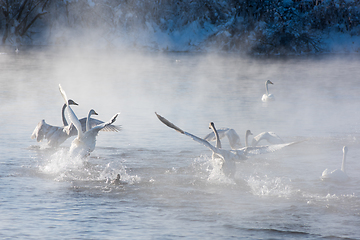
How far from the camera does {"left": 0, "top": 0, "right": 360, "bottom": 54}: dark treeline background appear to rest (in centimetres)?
6412

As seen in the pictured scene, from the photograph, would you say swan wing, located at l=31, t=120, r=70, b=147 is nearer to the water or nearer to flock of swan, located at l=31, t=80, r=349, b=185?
flock of swan, located at l=31, t=80, r=349, b=185

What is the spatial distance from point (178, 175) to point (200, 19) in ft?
182

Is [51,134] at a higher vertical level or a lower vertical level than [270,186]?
higher

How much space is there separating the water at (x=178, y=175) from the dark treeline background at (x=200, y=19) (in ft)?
122

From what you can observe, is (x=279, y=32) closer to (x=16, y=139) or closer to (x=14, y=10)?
(x=14, y=10)

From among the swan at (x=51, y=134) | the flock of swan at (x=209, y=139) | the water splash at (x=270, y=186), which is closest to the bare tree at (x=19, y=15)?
the swan at (x=51, y=134)

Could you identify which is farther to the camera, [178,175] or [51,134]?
[51,134]

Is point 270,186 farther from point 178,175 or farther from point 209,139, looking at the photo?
point 209,139

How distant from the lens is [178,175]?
471 inches

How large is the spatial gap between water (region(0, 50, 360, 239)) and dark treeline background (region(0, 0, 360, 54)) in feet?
122

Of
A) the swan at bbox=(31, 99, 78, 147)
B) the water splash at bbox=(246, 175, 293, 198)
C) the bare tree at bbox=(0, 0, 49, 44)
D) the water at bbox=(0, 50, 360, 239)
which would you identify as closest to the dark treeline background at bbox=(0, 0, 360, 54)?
the bare tree at bbox=(0, 0, 49, 44)

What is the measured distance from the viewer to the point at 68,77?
37.6m

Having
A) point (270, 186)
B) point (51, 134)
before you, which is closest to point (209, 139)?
point (270, 186)

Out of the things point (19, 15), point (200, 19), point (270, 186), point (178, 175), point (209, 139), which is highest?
point (200, 19)
